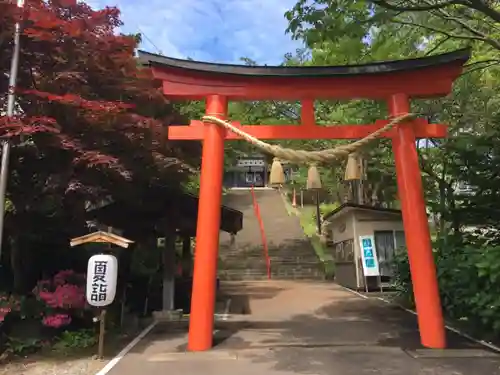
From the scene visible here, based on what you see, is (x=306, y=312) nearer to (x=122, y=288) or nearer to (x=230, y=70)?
(x=122, y=288)

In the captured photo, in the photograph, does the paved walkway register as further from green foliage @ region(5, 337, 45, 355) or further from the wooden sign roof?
the wooden sign roof

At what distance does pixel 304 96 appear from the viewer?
9047mm

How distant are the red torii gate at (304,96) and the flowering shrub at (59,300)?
216cm

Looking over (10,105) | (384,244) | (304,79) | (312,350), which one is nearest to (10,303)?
(10,105)

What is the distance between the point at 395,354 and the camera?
7.71 metres

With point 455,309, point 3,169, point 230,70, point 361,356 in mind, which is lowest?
point 361,356

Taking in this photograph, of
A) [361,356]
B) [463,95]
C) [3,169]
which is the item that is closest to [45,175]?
[3,169]

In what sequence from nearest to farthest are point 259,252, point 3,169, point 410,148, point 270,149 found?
point 3,169, point 270,149, point 410,148, point 259,252

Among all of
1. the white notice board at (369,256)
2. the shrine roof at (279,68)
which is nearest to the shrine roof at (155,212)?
the shrine roof at (279,68)

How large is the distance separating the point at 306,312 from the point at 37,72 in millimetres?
8794

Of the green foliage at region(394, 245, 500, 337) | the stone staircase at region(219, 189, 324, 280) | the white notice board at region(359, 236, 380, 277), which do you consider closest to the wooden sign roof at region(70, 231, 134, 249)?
the green foliage at region(394, 245, 500, 337)

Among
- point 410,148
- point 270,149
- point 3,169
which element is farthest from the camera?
point 410,148

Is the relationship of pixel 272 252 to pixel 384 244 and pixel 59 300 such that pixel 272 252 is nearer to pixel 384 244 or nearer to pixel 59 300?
pixel 384 244

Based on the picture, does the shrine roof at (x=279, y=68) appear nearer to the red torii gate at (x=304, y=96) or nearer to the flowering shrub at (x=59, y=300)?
the red torii gate at (x=304, y=96)
